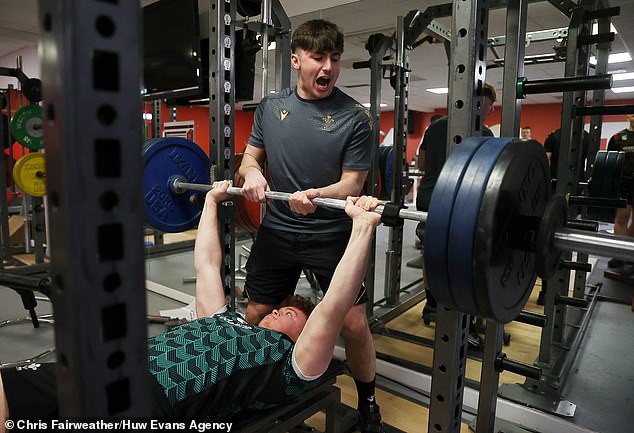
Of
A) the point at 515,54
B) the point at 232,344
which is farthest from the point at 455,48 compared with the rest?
the point at 232,344

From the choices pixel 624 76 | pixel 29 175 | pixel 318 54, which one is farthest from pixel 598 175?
pixel 624 76

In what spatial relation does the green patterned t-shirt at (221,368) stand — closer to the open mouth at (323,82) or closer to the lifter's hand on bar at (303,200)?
the lifter's hand on bar at (303,200)

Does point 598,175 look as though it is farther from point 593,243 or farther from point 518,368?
point 593,243

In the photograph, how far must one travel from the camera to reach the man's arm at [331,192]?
133 cm

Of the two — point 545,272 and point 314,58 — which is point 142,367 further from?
point 314,58

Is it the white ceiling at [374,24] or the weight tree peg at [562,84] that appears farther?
the white ceiling at [374,24]

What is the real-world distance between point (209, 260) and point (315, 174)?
50 cm

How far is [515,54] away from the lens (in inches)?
48.1

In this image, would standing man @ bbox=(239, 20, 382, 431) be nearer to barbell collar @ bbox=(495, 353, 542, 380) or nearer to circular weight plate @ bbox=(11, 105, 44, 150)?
barbell collar @ bbox=(495, 353, 542, 380)

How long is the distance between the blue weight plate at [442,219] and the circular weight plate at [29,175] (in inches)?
155

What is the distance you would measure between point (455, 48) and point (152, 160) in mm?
1158

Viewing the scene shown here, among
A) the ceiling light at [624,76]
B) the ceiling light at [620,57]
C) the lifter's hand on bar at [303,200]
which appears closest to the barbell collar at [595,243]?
the lifter's hand on bar at [303,200]

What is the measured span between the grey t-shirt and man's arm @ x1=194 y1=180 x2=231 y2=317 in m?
0.24

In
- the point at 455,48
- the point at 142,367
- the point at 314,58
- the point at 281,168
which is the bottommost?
the point at 142,367
